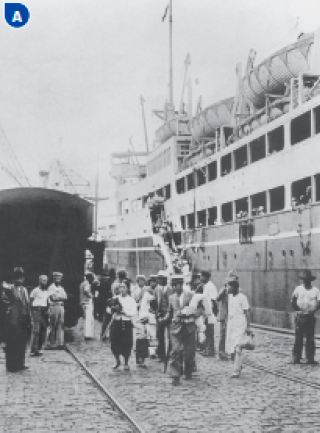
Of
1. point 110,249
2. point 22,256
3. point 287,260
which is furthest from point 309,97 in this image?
point 110,249

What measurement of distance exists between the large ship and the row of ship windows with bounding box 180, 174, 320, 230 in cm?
4

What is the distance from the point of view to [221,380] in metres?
9.86

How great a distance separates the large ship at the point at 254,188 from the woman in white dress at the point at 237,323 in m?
6.66

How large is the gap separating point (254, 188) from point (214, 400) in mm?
15666

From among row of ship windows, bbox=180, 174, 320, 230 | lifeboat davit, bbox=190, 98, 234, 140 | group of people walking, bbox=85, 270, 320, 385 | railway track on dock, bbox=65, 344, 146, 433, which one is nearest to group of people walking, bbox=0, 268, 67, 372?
railway track on dock, bbox=65, 344, 146, 433

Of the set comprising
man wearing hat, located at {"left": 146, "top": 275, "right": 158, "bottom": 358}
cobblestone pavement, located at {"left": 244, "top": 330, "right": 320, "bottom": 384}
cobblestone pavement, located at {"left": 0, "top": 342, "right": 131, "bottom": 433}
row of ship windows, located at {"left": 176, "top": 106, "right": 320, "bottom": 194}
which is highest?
row of ship windows, located at {"left": 176, "top": 106, "right": 320, "bottom": 194}

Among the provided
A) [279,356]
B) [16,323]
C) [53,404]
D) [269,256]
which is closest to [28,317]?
[16,323]

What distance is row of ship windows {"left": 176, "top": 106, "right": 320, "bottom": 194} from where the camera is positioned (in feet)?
67.9

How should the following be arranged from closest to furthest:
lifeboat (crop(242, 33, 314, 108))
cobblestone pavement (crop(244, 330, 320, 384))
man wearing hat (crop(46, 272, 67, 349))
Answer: cobblestone pavement (crop(244, 330, 320, 384))
man wearing hat (crop(46, 272, 67, 349))
lifeboat (crop(242, 33, 314, 108))

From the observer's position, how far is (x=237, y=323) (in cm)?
1016

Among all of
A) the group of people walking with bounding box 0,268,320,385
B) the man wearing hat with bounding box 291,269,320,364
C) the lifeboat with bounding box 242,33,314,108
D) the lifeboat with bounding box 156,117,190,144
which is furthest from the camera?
the lifeboat with bounding box 156,117,190,144

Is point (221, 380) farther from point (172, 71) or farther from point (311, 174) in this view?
point (172, 71)

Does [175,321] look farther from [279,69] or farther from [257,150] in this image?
[257,150]

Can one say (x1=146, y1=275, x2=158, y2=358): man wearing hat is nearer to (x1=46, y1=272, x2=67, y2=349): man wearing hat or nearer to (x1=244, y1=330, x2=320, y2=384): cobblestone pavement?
(x1=244, y1=330, x2=320, y2=384): cobblestone pavement
